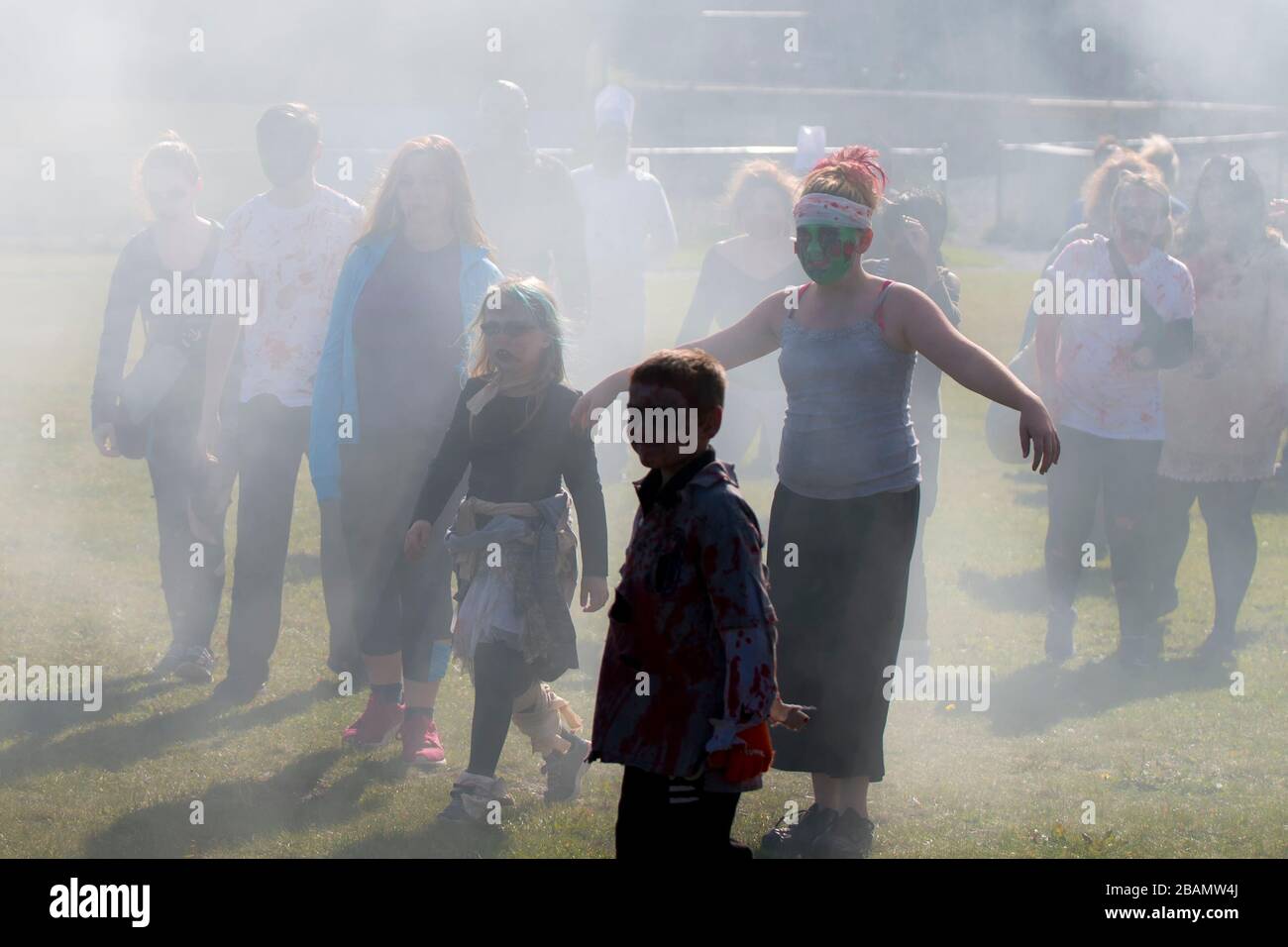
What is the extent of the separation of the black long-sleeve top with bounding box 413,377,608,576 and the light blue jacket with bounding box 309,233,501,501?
2.13 ft

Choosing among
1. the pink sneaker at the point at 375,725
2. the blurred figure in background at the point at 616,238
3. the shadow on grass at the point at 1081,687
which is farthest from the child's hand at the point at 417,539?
the blurred figure in background at the point at 616,238

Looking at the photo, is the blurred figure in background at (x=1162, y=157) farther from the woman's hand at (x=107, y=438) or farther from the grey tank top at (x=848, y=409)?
the woman's hand at (x=107, y=438)

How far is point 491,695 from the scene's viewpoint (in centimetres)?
433

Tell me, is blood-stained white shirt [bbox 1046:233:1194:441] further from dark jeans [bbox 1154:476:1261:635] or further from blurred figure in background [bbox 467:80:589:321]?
blurred figure in background [bbox 467:80:589:321]

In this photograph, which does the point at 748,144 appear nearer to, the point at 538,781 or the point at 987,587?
the point at 987,587

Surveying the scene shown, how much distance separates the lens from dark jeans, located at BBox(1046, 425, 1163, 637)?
599 cm

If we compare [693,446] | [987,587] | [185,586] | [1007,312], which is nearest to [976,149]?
[1007,312]

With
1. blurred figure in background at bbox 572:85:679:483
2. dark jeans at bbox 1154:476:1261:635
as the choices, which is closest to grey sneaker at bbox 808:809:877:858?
dark jeans at bbox 1154:476:1261:635

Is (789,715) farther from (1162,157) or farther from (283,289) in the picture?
(1162,157)

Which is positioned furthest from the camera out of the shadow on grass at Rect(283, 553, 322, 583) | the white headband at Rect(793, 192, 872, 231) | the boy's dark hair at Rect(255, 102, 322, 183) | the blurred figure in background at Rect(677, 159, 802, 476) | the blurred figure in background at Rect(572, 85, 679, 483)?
the blurred figure in background at Rect(572, 85, 679, 483)

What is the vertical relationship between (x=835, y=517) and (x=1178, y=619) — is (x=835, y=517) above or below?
above

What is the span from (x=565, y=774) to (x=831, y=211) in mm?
1881
